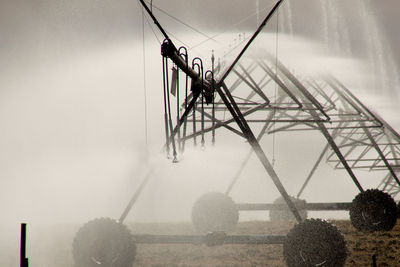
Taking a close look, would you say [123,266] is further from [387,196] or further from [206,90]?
[387,196]

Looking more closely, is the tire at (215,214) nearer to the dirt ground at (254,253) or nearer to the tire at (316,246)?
the dirt ground at (254,253)

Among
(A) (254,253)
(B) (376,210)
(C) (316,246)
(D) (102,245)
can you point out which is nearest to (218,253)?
(A) (254,253)

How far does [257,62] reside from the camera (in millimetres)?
17422

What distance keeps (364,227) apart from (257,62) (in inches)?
303

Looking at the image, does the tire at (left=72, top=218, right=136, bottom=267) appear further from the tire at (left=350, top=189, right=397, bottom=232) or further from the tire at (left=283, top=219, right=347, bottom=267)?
the tire at (left=350, top=189, right=397, bottom=232)

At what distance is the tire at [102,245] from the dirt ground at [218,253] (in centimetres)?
229

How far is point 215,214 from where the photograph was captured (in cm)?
1866

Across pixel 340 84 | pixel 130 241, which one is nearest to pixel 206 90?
pixel 130 241

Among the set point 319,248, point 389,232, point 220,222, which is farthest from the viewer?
point 220,222

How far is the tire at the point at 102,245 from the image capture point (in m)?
11.8

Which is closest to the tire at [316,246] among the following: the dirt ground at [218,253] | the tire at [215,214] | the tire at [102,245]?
the dirt ground at [218,253]

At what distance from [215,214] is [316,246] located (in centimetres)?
759

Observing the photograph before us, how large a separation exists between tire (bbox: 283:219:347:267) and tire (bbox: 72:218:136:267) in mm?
4489

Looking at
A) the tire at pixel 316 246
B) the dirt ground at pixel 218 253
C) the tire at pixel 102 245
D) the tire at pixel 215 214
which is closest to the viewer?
the tire at pixel 316 246
